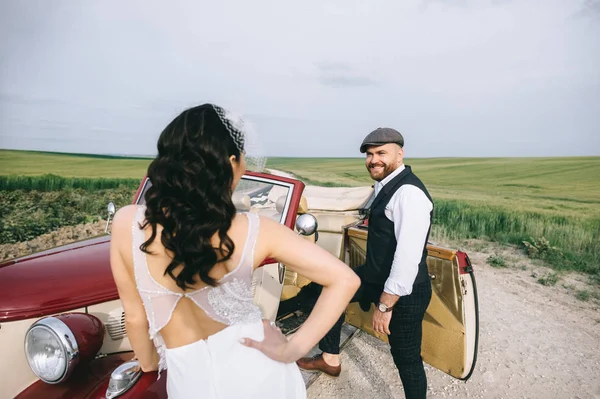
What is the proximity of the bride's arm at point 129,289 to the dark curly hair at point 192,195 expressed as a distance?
0.09 m

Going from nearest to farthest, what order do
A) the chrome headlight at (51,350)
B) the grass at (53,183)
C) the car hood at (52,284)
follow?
the chrome headlight at (51,350)
the car hood at (52,284)
the grass at (53,183)

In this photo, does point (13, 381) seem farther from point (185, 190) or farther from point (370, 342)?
point (370, 342)

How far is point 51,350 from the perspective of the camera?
1804 millimetres

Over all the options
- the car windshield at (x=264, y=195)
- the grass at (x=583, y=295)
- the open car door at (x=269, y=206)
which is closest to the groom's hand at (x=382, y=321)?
the open car door at (x=269, y=206)

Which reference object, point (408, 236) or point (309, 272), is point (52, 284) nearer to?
point (309, 272)

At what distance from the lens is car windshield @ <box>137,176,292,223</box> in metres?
2.95

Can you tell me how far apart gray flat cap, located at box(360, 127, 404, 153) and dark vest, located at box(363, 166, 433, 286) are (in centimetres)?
21

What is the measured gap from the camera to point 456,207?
12102 millimetres

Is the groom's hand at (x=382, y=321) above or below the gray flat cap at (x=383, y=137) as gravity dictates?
below

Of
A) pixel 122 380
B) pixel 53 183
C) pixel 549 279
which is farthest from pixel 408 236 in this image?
pixel 53 183

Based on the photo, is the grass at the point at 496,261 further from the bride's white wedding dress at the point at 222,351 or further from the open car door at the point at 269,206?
the bride's white wedding dress at the point at 222,351

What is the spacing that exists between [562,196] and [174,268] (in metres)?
19.6

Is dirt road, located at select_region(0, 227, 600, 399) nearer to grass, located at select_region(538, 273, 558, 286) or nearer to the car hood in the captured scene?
grass, located at select_region(538, 273, 558, 286)

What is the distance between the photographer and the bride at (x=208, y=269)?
1156mm
